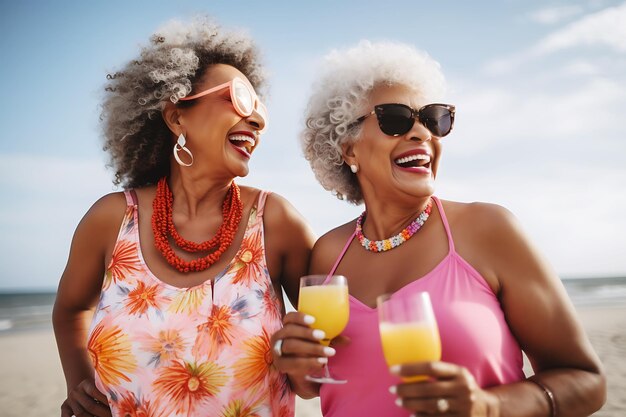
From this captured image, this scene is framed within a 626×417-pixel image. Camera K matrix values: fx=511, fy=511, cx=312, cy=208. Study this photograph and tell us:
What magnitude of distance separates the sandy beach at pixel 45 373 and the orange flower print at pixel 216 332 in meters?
4.92

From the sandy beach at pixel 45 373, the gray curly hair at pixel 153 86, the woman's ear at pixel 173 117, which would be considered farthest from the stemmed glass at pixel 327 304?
the sandy beach at pixel 45 373

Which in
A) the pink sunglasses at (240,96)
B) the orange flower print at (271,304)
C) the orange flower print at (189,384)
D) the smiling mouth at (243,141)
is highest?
the pink sunglasses at (240,96)

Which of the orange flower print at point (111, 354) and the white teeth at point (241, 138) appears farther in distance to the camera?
the white teeth at point (241, 138)

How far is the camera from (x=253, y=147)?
347 cm

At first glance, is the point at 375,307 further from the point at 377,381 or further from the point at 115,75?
the point at 115,75

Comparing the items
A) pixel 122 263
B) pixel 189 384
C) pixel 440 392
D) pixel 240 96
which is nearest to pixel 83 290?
pixel 122 263

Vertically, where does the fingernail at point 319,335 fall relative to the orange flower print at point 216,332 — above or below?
above

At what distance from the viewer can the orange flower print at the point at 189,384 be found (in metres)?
2.76

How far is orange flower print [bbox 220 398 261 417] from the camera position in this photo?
109 inches

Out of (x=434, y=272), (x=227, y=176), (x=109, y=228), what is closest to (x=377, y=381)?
(x=434, y=272)

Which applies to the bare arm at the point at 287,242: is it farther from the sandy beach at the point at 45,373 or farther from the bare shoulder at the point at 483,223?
the sandy beach at the point at 45,373

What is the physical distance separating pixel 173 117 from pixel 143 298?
1.28 meters

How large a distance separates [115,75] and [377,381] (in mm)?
2831

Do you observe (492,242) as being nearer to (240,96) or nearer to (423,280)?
(423,280)
